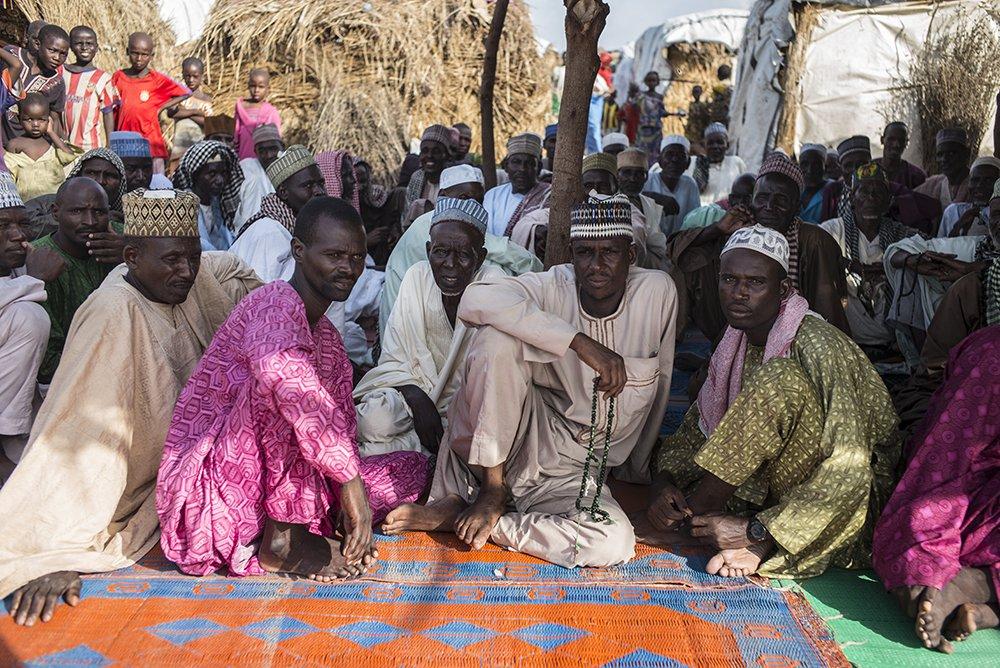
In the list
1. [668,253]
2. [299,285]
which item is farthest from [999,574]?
[668,253]

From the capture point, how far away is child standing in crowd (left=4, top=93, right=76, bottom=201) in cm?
622

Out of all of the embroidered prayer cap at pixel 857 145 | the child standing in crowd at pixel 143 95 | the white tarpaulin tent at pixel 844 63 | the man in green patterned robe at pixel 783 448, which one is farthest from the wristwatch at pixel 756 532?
the white tarpaulin tent at pixel 844 63

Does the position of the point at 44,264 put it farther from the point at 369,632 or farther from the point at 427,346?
the point at 369,632

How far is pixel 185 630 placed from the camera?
270 centimetres

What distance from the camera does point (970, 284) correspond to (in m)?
4.29

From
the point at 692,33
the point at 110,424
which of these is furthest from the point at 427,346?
the point at 692,33

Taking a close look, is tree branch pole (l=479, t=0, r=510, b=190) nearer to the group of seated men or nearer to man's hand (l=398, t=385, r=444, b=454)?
the group of seated men

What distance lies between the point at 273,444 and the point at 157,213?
1012 mm

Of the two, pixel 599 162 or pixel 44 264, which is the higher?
pixel 599 162

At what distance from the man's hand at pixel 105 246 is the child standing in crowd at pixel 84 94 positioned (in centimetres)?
388

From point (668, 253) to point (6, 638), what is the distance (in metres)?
4.60

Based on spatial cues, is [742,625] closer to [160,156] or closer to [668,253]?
[668,253]

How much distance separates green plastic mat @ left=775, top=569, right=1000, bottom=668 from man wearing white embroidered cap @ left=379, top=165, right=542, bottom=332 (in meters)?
2.33

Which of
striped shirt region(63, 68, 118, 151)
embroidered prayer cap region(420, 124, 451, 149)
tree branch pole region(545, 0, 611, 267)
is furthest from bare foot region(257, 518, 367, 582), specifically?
striped shirt region(63, 68, 118, 151)
